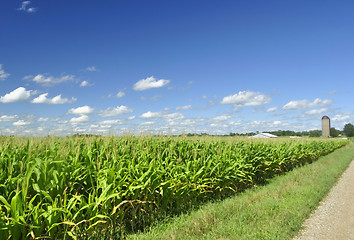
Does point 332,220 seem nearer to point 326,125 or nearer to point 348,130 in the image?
point 326,125

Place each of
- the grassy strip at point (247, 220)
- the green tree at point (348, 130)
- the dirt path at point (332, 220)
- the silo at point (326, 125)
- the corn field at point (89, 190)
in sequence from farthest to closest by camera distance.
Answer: the green tree at point (348, 130) < the silo at point (326, 125) < the dirt path at point (332, 220) < the grassy strip at point (247, 220) < the corn field at point (89, 190)

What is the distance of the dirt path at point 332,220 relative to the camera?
5613 mm

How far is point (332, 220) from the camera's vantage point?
657cm

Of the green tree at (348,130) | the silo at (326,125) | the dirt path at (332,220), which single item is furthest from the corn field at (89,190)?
the green tree at (348,130)

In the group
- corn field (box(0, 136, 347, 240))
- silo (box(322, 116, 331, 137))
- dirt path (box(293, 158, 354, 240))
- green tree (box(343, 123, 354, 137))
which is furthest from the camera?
green tree (box(343, 123, 354, 137))

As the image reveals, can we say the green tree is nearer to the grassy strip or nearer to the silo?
the silo

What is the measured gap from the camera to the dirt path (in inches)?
221

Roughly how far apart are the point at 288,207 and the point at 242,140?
21.5 feet

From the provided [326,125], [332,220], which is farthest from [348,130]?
[332,220]

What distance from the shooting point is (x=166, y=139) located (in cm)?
945

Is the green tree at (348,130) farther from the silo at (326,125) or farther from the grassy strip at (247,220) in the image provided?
the grassy strip at (247,220)

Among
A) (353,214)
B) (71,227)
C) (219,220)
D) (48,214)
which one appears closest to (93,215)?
(71,227)

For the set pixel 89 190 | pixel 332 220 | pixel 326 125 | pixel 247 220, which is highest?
pixel 326 125

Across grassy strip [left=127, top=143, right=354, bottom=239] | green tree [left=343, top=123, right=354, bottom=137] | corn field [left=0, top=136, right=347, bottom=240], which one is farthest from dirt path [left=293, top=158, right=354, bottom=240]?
green tree [left=343, top=123, right=354, bottom=137]
